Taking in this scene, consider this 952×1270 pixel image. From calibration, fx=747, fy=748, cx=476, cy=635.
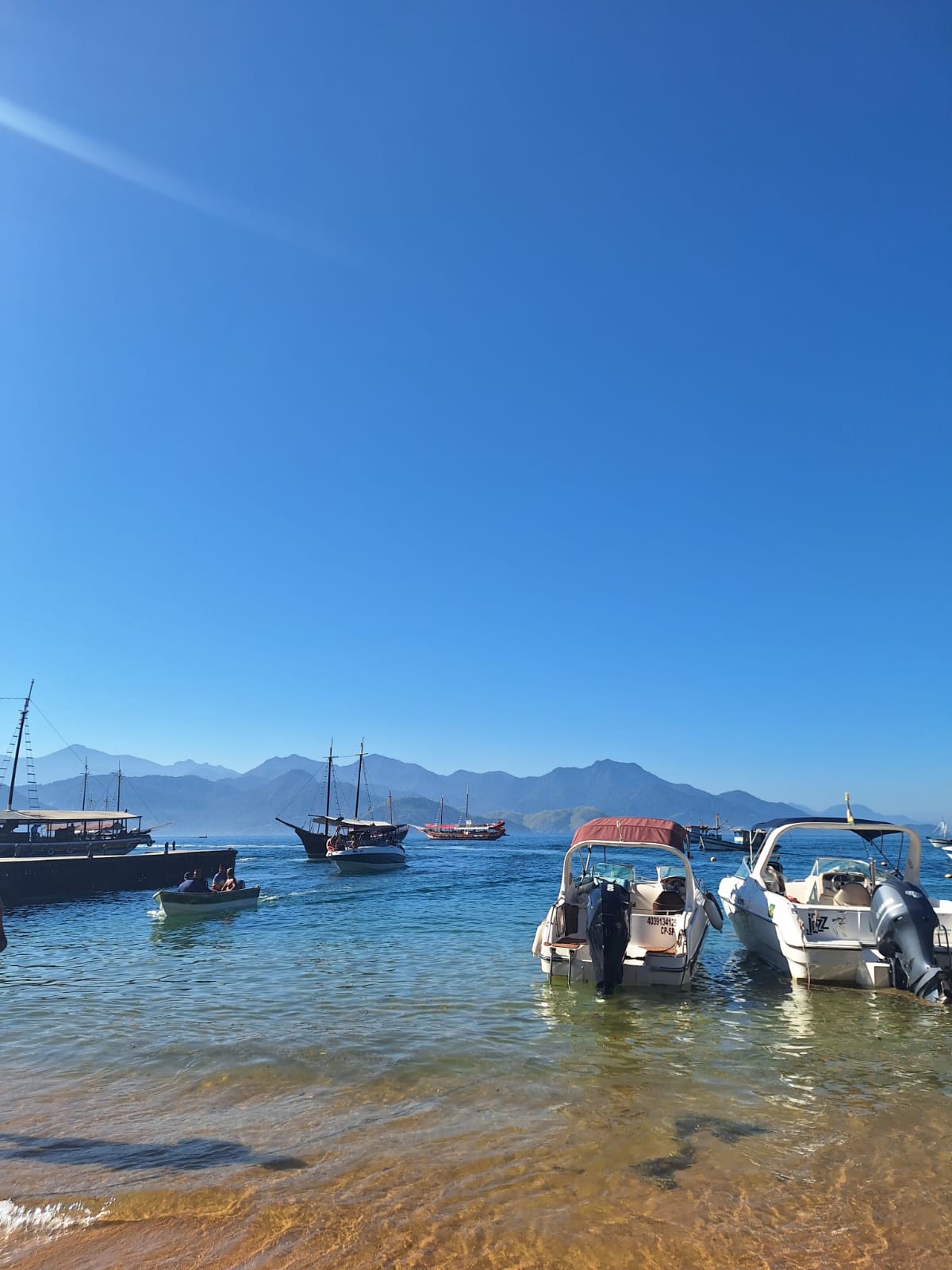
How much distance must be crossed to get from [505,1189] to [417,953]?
14493 mm

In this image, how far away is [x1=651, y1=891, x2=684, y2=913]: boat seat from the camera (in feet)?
62.5

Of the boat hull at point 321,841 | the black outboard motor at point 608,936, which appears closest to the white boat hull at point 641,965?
the black outboard motor at point 608,936

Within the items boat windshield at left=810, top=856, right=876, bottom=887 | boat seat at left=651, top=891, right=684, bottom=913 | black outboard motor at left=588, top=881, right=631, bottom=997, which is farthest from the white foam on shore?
boat windshield at left=810, top=856, right=876, bottom=887

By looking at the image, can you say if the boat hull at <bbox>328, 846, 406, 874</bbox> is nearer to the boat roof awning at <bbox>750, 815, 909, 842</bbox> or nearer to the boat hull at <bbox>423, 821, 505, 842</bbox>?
the boat roof awning at <bbox>750, 815, 909, 842</bbox>

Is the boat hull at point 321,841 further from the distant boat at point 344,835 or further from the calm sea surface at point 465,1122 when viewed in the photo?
the calm sea surface at point 465,1122

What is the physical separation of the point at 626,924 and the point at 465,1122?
6.82 metres

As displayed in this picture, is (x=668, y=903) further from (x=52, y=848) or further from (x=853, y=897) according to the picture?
(x=52, y=848)

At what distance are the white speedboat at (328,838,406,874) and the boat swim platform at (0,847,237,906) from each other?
9627 mm

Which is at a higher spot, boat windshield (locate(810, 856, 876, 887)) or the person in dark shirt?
boat windshield (locate(810, 856, 876, 887))

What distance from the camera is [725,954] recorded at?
65.2 ft

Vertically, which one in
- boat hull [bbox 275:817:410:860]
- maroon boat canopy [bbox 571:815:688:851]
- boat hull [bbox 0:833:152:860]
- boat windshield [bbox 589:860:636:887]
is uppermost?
maroon boat canopy [bbox 571:815:688:851]

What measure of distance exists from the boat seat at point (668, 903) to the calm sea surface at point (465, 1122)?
1820mm

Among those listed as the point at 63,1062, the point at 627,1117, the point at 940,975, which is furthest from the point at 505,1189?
the point at 940,975

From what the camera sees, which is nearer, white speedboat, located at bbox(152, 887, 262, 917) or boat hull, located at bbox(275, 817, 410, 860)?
white speedboat, located at bbox(152, 887, 262, 917)
